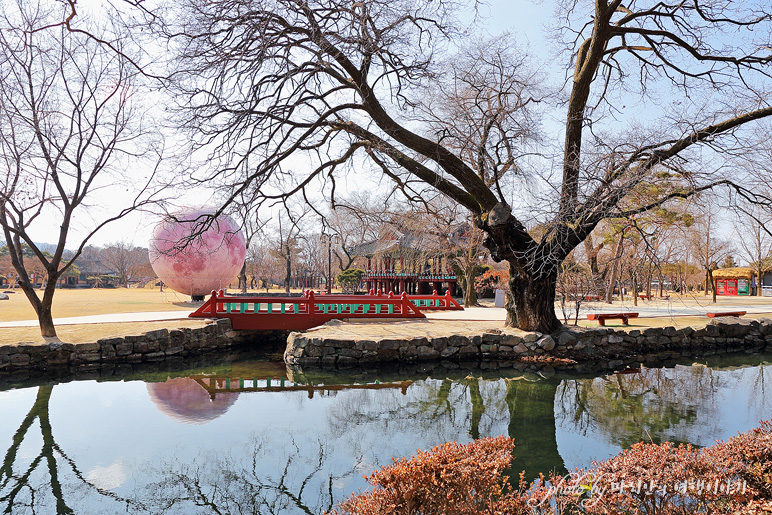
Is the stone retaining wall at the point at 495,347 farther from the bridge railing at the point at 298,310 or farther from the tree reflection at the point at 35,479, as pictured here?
the tree reflection at the point at 35,479

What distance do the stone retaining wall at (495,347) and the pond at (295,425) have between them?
2.64ft

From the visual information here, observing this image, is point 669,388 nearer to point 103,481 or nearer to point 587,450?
point 587,450

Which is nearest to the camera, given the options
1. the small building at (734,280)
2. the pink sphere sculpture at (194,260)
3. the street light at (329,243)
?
the street light at (329,243)

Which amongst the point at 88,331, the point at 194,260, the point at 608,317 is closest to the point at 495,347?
the point at 608,317

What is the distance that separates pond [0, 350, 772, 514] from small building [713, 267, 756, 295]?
43.7 meters

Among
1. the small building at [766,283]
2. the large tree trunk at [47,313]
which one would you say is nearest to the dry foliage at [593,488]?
the large tree trunk at [47,313]

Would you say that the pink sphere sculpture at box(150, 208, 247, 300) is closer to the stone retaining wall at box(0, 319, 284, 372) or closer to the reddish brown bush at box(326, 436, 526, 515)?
the stone retaining wall at box(0, 319, 284, 372)

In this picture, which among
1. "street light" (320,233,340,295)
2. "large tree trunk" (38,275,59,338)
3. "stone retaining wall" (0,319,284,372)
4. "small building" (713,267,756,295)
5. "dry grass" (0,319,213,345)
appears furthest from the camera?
"small building" (713,267,756,295)

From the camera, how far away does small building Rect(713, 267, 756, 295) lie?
1887 inches

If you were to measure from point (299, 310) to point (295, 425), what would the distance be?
8842mm

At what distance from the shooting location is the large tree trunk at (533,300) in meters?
13.4

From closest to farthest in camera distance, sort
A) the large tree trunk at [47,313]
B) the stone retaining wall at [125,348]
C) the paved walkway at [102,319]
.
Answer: the stone retaining wall at [125,348]
the large tree trunk at [47,313]
the paved walkway at [102,319]

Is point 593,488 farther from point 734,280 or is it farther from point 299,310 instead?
point 734,280

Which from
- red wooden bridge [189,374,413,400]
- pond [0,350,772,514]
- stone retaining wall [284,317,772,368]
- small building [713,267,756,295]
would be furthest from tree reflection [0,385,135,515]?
small building [713,267,756,295]
